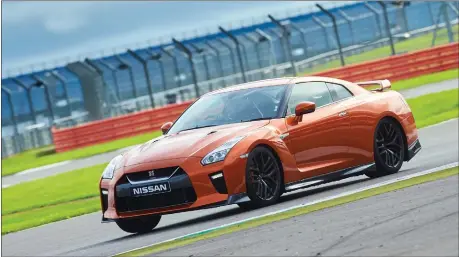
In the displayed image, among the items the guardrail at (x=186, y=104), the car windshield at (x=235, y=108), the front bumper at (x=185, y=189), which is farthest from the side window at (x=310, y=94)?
the guardrail at (x=186, y=104)

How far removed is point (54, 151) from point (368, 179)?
24627mm

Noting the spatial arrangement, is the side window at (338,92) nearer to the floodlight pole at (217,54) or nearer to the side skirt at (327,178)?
the side skirt at (327,178)

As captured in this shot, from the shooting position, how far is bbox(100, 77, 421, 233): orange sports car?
11.1 m

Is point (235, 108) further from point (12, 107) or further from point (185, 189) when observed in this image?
point (12, 107)

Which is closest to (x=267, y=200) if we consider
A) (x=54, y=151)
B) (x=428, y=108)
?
(x=428, y=108)

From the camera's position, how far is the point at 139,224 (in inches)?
454

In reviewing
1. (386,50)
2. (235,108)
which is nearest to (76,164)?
(235,108)

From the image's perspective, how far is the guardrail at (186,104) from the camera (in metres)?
35.6

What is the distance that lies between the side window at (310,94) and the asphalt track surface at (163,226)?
91 centimetres

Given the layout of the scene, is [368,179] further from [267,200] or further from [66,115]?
[66,115]

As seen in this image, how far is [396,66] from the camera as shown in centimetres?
3812

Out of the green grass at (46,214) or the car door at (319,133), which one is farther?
the green grass at (46,214)

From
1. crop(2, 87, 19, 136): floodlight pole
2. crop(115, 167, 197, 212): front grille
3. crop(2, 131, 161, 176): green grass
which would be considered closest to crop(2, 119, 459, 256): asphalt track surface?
crop(115, 167, 197, 212): front grille

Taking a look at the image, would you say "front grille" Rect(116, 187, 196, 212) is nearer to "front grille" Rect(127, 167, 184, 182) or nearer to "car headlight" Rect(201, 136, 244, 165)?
"front grille" Rect(127, 167, 184, 182)
